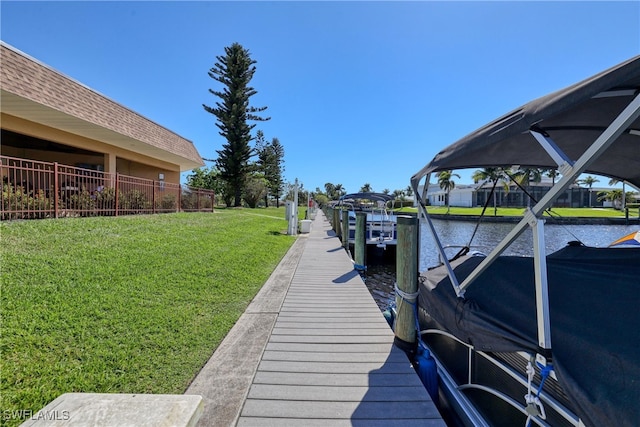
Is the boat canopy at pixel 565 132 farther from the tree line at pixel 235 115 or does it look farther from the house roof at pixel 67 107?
the tree line at pixel 235 115

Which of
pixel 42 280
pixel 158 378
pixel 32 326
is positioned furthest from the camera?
pixel 42 280

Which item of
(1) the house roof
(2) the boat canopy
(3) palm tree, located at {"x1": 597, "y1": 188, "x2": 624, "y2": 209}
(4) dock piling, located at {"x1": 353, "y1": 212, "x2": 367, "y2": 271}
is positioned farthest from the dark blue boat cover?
(3) palm tree, located at {"x1": 597, "y1": 188, "x2": 624, "y2": 209}

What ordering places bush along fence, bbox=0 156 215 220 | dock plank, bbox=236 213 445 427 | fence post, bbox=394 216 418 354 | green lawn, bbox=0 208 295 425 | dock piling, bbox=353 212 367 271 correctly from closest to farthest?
dock plank, bbox=236 213 445 427
green lawn, bbox=0 208 295 425
fence post, bbox=394 216 418 354
bush along fence, bbox=0 156 215 220
dock piling, bbox=353 212 367 271

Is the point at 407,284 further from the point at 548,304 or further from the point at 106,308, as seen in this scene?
the point at 106,308

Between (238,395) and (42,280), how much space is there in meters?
3.20

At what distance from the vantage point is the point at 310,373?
2551mm

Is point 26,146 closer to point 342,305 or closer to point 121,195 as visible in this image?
point 121,195

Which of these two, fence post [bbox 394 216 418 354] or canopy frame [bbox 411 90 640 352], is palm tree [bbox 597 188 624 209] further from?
canopy frame [bbox 411 90 640 352]

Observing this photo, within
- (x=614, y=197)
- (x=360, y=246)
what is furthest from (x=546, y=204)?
(x=614, y=197)

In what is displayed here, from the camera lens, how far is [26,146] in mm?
11969

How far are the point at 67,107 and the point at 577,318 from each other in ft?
38.5

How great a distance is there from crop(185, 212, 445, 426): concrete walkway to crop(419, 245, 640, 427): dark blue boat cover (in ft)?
2.20

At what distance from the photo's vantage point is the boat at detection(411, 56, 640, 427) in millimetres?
1355

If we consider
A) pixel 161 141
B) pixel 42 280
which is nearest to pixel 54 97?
pixel 161 141
